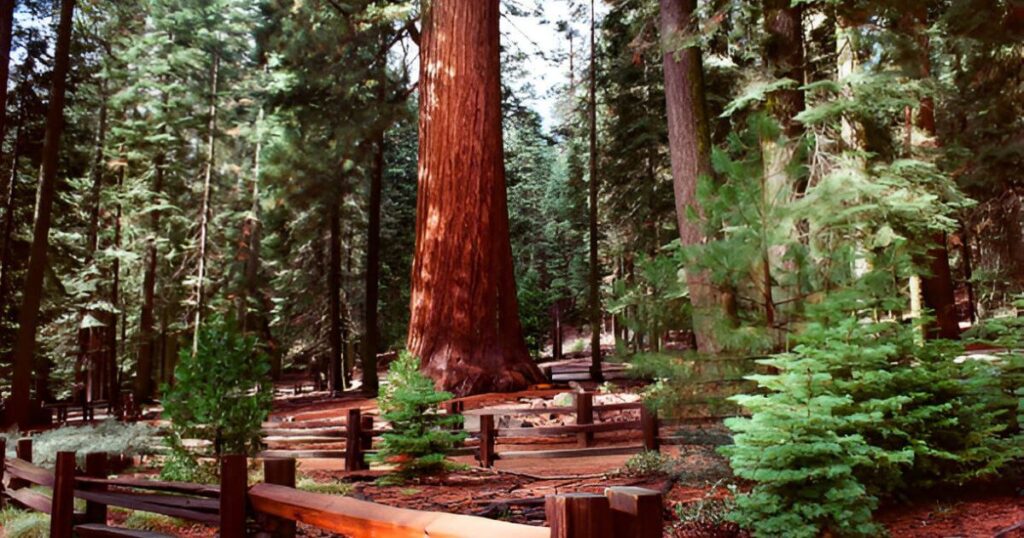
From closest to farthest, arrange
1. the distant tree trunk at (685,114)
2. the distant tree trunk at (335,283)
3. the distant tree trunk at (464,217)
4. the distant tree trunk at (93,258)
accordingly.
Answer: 1. the distant tree trunk at (685,114)
2. the distant tree trunk at (464,217)
3. the distant tree trunk at (93,258)
4. the distant tree trunk at (335,283)

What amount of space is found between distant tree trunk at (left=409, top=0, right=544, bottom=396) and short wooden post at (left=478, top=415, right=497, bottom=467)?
3.42 metres

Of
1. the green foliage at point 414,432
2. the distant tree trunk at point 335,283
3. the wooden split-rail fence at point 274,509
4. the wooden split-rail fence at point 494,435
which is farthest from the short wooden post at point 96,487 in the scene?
the distant tree trunk at point 335,283

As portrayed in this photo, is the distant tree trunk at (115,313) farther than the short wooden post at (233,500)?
Yes

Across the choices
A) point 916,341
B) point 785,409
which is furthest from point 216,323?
point 916,341

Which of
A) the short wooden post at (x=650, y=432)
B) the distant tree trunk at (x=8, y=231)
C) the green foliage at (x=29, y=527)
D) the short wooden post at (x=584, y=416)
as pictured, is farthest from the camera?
the distant tree trunk at (x=8, y=231)

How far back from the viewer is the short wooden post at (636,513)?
7.70 ft

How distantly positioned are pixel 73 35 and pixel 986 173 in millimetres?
23374

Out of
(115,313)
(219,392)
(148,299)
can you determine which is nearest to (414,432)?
(219,392)

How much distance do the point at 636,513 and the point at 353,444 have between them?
737 cm

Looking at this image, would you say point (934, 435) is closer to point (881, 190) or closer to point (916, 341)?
point (916, 341)

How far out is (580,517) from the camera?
2.34m

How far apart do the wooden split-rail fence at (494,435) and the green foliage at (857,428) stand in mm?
2954

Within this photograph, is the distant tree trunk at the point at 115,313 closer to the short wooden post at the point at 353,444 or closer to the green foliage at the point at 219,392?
the short wooden post at the point at 353,444

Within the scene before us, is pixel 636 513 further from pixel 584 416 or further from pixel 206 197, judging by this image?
pixel 206 197
